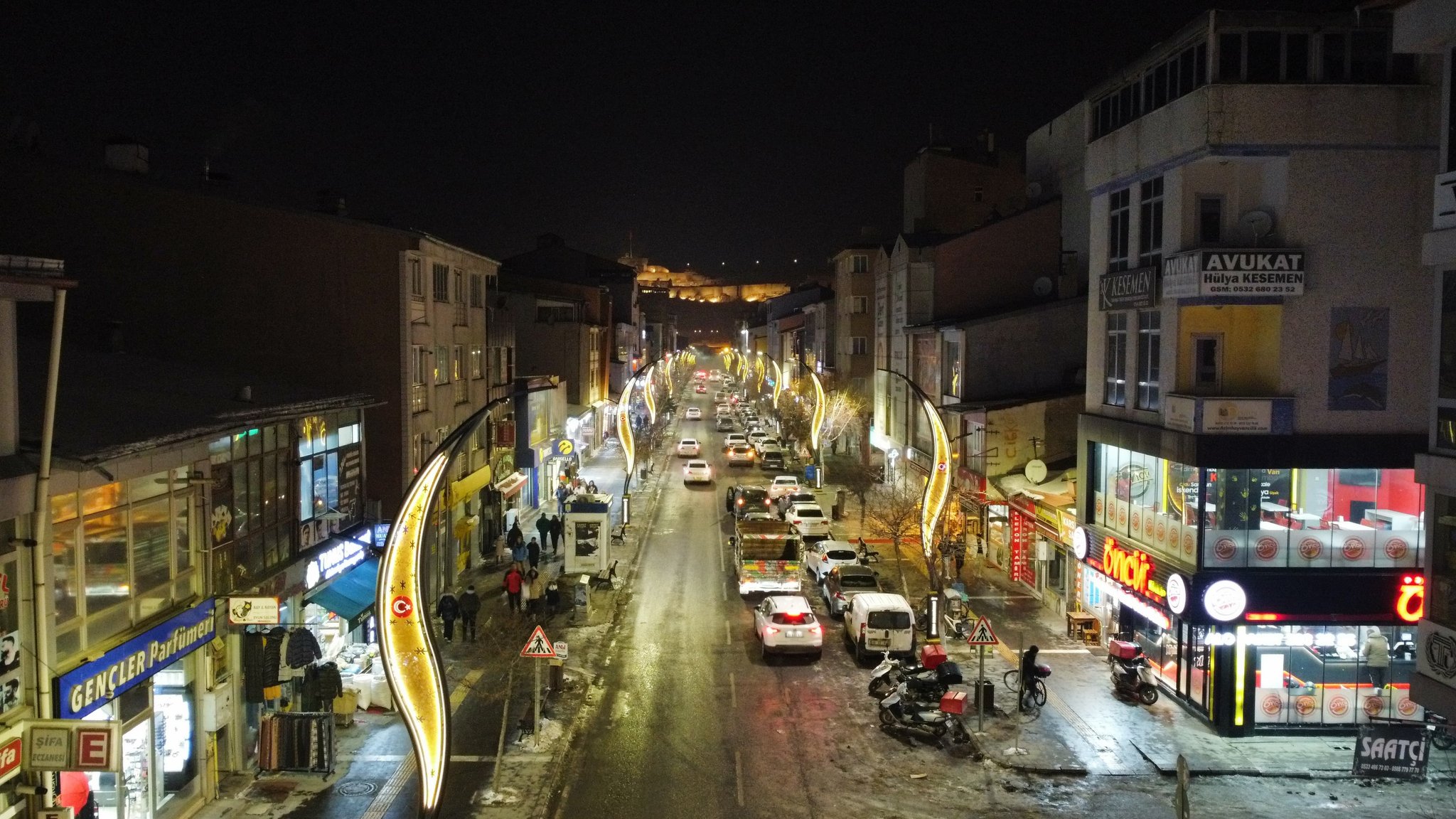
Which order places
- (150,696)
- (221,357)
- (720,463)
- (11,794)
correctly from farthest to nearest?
(720,463) → (221,357) → (150,696) → (11,794)

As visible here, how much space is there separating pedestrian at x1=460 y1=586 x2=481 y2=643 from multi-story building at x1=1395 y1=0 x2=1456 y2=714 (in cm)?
2139

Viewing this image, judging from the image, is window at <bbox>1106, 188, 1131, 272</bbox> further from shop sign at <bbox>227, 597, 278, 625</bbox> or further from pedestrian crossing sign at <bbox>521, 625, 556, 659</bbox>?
shop sign at <bbox>227, 597, 278, 625</bbox>

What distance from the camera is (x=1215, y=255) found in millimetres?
22234

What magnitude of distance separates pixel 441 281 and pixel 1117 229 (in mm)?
20689

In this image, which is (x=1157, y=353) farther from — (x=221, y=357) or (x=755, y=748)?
(x=221, y=357)

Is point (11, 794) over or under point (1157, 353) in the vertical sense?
under

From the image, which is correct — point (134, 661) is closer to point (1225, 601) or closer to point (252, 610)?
point (252, 610)

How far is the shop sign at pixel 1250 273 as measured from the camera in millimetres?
22250

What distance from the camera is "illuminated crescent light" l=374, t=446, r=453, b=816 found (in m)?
14.5

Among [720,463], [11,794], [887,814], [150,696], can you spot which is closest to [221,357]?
[150,696]

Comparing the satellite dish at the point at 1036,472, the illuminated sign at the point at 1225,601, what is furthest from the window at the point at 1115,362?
the satellite dish at the point at 1036,472

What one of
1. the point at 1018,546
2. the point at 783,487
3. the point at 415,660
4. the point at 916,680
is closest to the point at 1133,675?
the point at 916,680

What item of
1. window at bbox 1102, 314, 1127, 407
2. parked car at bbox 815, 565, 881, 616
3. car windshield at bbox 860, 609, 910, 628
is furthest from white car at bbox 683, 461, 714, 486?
window at bbox 1102, 314, 1127, 407

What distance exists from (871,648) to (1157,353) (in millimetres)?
9724
